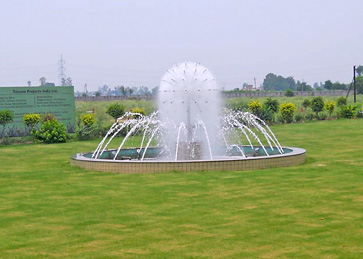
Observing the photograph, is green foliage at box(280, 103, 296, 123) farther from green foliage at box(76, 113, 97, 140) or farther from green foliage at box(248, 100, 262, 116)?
green foliage at box(76, 113, 97, 140)

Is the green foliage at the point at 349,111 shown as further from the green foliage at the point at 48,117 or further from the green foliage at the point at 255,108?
the green foliage at the point at 48,117

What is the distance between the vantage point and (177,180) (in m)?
13.9

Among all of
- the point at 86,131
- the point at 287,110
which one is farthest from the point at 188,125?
the point at 287,110

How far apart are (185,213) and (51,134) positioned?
18463 mm

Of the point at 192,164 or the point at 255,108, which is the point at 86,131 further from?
the point at 192,164

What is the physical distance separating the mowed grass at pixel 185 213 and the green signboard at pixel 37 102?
15.3 meters

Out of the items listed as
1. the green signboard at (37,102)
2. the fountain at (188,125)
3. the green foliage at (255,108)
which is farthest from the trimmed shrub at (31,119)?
the green foliage at (255,108)

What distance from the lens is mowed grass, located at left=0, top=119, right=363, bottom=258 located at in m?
8.12

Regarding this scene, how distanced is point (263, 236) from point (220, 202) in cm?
270

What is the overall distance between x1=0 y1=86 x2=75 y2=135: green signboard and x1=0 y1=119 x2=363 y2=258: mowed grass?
50.1 feet

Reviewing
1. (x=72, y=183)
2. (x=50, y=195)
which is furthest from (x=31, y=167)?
(x=50, y=195)

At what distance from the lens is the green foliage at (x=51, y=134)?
27.8 meters

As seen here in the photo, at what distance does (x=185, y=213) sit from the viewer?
33.9 feet

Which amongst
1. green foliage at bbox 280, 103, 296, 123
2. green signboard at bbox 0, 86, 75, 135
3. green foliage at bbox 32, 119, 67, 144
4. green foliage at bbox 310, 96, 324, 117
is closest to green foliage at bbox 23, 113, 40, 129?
green signboard at bbox 0, 86, 75, 135
